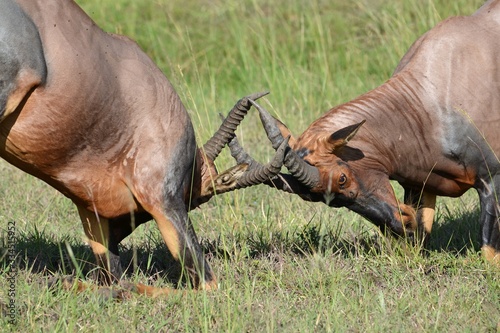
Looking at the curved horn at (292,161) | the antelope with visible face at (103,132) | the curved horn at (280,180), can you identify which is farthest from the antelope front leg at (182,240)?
the curved horn at (292,161)

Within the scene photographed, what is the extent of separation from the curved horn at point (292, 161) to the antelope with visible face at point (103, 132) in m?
0.19

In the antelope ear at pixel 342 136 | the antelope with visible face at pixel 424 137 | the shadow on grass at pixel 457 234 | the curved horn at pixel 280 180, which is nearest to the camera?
the antelope ear at pixel 342 136

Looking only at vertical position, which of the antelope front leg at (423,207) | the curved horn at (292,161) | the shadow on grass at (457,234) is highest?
the curved horn at (292,161)

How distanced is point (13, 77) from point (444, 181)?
3.54 meters

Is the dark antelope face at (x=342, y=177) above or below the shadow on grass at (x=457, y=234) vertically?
above

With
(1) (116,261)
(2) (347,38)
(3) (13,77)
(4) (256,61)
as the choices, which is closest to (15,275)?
(1) (116,261)

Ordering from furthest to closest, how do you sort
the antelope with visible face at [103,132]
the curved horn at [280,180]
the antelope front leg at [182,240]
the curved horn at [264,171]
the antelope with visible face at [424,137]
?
the antelope with visible face at [424,137], the curved horn at [280,180], the curved horn at [264,171], the antelope front leg at [182,240], the antelope with visible face at [103,132]

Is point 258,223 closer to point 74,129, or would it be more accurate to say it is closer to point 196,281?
point 196,281

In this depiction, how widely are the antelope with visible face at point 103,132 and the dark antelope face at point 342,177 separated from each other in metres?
0.37

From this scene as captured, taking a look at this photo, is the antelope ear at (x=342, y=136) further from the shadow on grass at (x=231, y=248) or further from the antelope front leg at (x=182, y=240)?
the antelope front leg at (x=182, y=240)

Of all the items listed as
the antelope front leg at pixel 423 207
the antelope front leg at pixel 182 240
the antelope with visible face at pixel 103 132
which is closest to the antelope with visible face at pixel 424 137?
the antelope front leg at pixel 423 207

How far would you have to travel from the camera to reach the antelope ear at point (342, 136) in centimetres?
712

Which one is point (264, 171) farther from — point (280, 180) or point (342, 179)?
point (342, 179)

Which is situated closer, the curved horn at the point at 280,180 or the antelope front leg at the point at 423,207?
the curved horn at the point at 280,180
